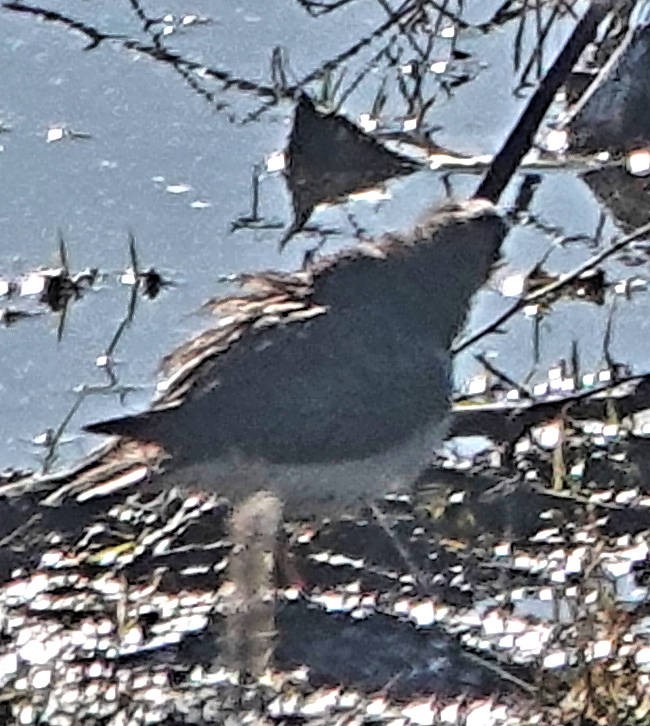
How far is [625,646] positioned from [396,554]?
0.95 feet

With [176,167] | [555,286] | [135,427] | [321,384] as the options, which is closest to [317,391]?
[321,384]

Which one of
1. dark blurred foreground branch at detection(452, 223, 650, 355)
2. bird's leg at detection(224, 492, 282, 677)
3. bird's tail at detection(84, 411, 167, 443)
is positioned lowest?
bird's leg at detection(224, 492, 282, 677)

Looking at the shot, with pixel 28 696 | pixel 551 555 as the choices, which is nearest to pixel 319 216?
pixel 551 555

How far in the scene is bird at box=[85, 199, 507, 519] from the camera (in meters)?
2.63

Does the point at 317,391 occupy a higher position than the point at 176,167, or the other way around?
the point at 176,167

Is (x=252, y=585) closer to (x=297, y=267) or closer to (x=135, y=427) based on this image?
(x=135, y=427)

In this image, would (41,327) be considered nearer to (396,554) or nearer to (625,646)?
(396,554)

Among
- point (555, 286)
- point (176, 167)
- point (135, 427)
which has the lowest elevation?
point (135, 427)

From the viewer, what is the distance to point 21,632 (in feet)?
8.35

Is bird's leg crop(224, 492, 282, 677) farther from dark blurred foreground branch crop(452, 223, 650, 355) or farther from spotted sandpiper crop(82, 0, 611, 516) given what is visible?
dark blurred foreground branch crop(452, 223, 650, 355)

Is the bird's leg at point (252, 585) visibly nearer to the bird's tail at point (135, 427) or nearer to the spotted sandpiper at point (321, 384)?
the spotted sandpiper at point (321, 384)

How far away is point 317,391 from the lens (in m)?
2.67

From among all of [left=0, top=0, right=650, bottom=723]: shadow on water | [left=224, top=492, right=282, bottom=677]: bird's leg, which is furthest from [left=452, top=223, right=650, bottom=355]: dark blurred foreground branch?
[left=224, top=492, right=282, bottom=677]: bird's leg

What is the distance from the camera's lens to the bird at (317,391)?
263 centimetres
